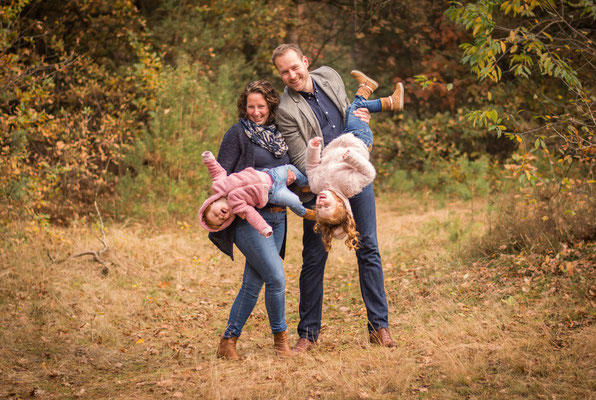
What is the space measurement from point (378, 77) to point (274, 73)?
338 cm

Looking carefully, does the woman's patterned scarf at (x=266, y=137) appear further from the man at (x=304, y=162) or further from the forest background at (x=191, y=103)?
the forest background at (x=191, y=103)

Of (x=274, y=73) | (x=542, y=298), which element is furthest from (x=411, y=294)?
(x=274, y=73)

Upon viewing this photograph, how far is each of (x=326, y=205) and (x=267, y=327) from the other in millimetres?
2172

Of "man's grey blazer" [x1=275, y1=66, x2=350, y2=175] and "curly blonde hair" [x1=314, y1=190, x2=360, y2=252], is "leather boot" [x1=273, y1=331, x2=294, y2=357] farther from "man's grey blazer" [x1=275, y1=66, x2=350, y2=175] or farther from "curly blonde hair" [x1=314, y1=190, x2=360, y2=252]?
"man's grey blazer" [x1=275, y1=66, x2=350, y2=175]

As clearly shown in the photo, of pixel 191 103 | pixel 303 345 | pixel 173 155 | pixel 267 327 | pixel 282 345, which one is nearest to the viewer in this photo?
pixel 282 345

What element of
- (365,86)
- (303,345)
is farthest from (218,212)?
(365,86)

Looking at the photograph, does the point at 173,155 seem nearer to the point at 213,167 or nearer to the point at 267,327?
the point at 267,327

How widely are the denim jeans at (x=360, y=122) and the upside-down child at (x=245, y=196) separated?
631mm

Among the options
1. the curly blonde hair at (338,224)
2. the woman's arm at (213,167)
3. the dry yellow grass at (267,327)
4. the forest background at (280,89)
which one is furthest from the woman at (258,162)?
the forest background at (280,89)

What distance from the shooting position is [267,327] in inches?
223

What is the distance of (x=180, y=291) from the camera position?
6676 millimetres

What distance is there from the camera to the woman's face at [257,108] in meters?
4.13

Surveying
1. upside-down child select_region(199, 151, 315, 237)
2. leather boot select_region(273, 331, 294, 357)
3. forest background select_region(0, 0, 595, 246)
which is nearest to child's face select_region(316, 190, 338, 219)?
upside-down child select_region(199, 151, 315, 237)

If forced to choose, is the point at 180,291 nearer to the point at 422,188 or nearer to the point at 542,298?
the point at 542,298
